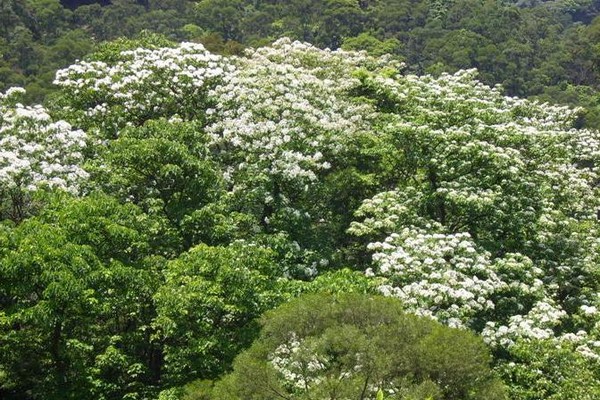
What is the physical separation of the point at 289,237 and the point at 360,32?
74887 millimetres

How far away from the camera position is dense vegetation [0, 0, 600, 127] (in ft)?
255

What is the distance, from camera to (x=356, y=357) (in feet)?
38.3

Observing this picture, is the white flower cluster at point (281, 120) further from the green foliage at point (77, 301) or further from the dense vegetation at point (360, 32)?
the dense vegetation at point (360, 32)

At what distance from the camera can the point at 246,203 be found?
69.9 ft

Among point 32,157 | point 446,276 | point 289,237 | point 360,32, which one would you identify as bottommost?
point 360,32

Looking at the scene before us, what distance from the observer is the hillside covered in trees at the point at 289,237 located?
12.7 meters

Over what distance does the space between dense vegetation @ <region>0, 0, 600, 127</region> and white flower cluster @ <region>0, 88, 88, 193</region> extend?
51878mm

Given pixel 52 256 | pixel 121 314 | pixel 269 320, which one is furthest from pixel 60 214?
pixel 269 320

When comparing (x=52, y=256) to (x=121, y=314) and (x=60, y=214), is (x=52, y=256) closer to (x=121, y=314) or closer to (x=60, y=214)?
(x=60, y=214)

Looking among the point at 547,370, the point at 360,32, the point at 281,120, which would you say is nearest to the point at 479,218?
the point at 547,370

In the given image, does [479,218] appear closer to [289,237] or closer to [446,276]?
[446,276]

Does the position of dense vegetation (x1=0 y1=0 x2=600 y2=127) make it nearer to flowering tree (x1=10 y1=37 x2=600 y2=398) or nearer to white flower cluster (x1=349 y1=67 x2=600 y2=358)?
flowering tree (x1=10 y1=37 x2=600 y2=398)

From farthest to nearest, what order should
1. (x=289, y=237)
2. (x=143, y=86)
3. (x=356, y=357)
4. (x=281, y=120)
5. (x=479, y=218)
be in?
1. (x=143, y=86)
2. (x=281, y=120)
3. (x=479, y=218)
4. (x=289, y=237)
5. (x=356, y=357)

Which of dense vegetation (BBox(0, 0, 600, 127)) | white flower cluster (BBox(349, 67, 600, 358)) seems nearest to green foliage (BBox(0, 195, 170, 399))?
white flower cluster (BBox(349, 67, 600, 358))
